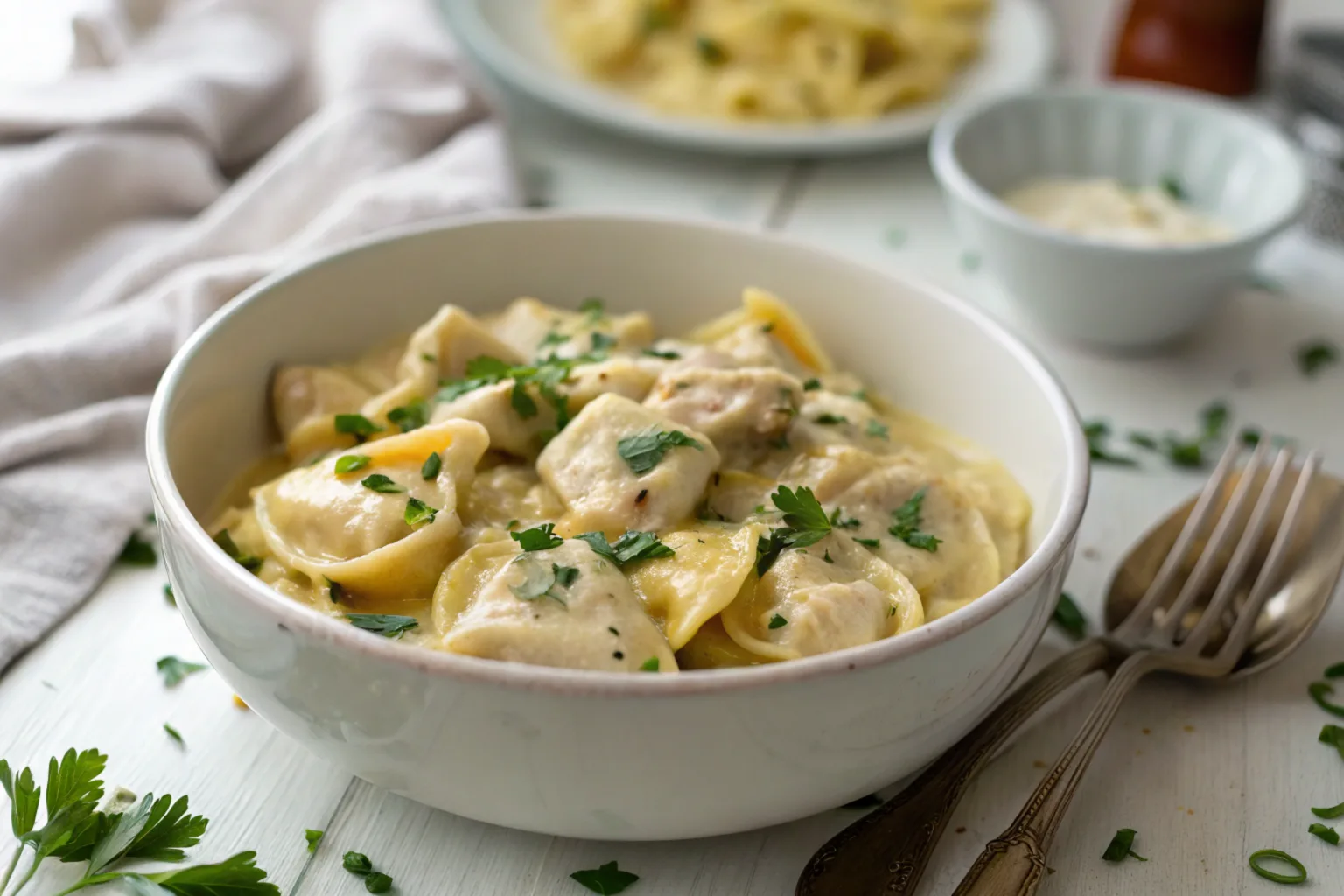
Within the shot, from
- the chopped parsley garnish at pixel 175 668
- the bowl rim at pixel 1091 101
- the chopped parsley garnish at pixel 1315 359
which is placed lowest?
the chopped parsley garnish at pixel 1315 359

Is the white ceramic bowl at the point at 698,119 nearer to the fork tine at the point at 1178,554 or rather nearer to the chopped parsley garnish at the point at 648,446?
the fork tine at the point at 1178,554

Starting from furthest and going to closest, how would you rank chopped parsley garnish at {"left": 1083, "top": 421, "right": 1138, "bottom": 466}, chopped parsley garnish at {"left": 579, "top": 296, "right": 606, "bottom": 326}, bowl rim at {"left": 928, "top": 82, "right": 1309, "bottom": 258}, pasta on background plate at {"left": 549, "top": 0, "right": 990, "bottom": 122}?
1. pasta on background plate at {"left": 549, "top": 0, "right": 990, "bottom": 122}
2. bowl rim at {"left": 928, "top": 82, "right": 1309, "bottom": 258}
3. chopped parsley garnish at {"left": 1083, "top": 421, "right": 1138, "bottom": 466}
4. chopped parsley garnish at {"left": 579, "top": 296, "right": 606, "bottom": 326}

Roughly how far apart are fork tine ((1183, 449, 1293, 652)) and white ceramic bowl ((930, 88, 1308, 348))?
2.80 ft

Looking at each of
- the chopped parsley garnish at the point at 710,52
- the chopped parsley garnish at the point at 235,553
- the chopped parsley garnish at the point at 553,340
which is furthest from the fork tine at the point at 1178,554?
the chopped parsley garnish at the point at 710,52

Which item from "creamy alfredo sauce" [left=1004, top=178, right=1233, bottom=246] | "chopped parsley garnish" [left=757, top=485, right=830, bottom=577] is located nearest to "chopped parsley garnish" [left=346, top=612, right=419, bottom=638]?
"chopped parsley garnish" [left=757, top=485, right=830, bottom=577]

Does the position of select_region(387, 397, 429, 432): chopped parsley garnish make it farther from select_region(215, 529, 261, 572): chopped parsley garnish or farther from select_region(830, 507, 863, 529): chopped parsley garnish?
select_region(830, 507, 863, 529): chopped parsley garnish

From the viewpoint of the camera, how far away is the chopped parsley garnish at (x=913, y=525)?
8.77 feet

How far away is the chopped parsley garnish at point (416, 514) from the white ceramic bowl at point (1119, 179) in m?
2.12

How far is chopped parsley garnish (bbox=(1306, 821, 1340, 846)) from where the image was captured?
8.01ft

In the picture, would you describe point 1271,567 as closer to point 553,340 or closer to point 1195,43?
point 553,340

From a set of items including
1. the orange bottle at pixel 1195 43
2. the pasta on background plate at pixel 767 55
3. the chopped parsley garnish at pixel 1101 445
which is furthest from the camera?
the orange bottle at pixel 1195 43

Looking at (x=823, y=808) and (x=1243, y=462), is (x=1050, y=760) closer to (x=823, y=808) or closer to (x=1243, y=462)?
(x=823, y=808)

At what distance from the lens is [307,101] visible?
4895 mm

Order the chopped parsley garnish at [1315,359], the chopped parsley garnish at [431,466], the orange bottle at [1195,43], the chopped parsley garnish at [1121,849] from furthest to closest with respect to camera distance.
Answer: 1. the orange bottle at [1195,43]
2. the chopped parsley garnish at [1315,359]
3. the chopped parsley garnish at [431,466]
4. the chopped parsley garnish at [1121,849]
